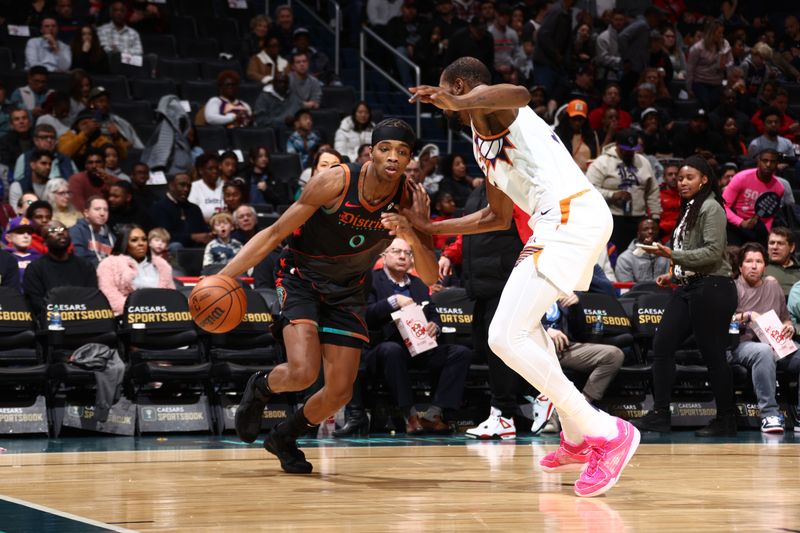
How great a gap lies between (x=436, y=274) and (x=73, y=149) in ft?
22.8

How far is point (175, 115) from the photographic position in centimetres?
1284

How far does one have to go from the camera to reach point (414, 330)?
9.20 m

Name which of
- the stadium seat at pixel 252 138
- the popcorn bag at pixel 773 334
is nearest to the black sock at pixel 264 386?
the popcorn bag at pixel 773 334

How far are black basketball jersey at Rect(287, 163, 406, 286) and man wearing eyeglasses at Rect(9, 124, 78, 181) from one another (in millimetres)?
6013

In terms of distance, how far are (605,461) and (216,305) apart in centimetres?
198

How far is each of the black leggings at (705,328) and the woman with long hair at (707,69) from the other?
8.53 m

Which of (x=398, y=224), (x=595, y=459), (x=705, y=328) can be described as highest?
(x=398, y=224)

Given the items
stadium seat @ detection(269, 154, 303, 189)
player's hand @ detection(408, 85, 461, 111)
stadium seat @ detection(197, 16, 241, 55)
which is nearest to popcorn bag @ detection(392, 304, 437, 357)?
stadium seat @ detection(269, 154, 303, 189)

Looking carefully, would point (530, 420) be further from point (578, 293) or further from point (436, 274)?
point (436, 274)

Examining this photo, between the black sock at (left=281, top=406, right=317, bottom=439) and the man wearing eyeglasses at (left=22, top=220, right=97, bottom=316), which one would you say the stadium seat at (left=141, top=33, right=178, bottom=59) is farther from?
the black sock at (left=281, top=406, right=317, bottom=439)

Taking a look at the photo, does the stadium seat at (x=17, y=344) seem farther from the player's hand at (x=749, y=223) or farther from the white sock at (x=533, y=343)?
the player's hand at (x=749, y=223)

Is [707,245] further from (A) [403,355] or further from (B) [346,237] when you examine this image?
(B) [346,237]

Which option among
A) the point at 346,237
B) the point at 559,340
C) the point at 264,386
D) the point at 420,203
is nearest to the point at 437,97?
the point at 420,203

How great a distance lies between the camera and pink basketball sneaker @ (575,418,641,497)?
17.2 feet
